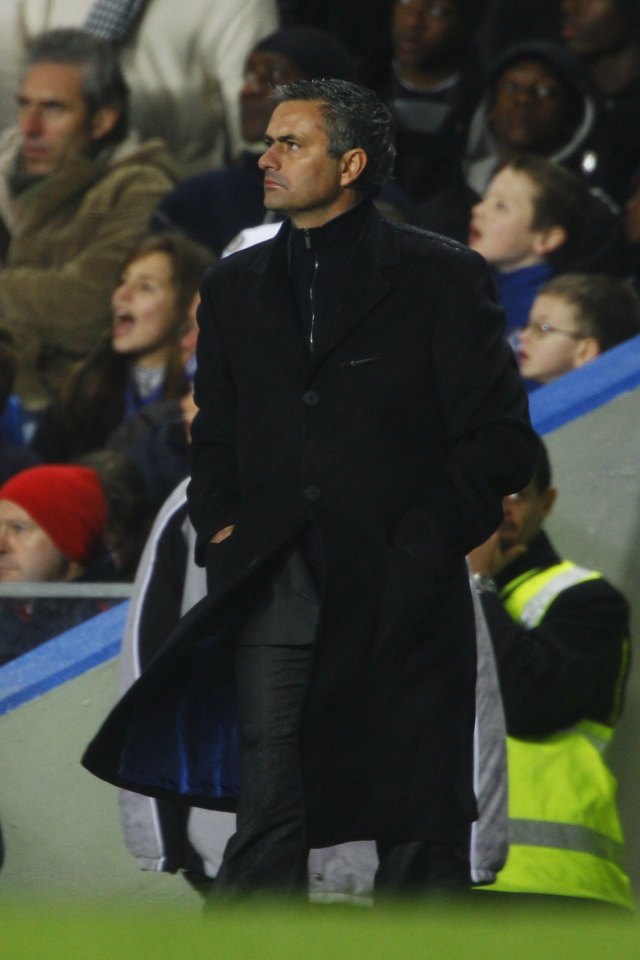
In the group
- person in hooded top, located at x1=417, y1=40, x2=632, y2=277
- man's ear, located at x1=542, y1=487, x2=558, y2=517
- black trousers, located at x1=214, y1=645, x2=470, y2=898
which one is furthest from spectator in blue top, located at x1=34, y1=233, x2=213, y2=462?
black trousers, located at x1=214, y1=645, x2=470, y2=898

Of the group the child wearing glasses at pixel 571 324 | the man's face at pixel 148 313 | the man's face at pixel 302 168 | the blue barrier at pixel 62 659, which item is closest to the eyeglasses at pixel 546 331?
the child wearing glasses at pixel 571 324

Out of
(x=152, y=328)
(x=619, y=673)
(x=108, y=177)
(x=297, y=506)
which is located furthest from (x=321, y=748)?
(x=108, y=177)

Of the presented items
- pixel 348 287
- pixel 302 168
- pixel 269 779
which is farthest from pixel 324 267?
pixel 269 779

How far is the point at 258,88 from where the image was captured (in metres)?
8.01

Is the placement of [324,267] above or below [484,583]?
above

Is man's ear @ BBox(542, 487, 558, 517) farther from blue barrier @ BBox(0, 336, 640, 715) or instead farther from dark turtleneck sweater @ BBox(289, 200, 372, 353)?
dark turtleneck sweater @ BBox(289, 200, 372, 353)

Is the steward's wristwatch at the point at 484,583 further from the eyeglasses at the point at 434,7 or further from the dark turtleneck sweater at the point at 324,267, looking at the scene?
the eyeglasses at the point at 434,7

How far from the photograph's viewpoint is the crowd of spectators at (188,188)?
6344mm

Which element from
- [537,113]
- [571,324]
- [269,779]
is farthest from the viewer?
[537,113]

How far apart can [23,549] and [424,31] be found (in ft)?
10.9

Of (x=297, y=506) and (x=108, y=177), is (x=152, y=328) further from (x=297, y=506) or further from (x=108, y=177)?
(x=297, y=506)

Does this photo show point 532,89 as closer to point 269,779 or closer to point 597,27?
point 597,27

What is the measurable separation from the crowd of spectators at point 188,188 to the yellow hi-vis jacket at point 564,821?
4.74ft

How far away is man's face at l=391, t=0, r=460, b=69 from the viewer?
8.24m
